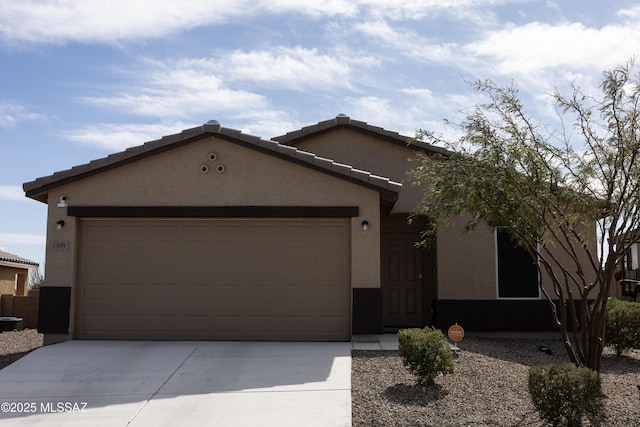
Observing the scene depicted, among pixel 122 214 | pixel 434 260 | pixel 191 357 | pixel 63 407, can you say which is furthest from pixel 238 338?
pixel 434 260

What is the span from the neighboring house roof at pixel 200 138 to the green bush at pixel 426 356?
3.49 m

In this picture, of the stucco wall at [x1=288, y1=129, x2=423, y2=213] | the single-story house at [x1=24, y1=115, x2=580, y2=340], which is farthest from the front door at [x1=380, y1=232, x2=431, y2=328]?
the single-story house at [x1=24, y1=115, x2=580, y2=340]

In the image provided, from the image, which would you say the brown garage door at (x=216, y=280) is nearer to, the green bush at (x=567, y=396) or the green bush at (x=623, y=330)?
the green bush at (x=623, y=330)

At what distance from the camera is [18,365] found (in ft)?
33.8

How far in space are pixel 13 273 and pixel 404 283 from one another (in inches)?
597

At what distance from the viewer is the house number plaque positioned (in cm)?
1213

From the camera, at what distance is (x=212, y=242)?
12227 mm

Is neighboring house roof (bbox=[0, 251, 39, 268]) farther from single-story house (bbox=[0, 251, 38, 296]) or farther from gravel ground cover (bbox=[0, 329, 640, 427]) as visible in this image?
gravel ground cover (bbox=[0, 329, 640, 427])

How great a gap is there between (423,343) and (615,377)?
3.33m

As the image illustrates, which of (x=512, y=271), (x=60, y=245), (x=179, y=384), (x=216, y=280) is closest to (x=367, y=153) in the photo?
(x=512, y=271)

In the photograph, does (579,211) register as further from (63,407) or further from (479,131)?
(63,407)

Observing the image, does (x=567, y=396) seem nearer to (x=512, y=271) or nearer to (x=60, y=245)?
(x=512, y=271)

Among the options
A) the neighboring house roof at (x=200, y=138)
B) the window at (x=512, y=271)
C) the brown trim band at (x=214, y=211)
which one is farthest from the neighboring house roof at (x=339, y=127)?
the brown trim band at (x=214, y=211)

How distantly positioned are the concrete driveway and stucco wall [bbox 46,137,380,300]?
2.30 meters
